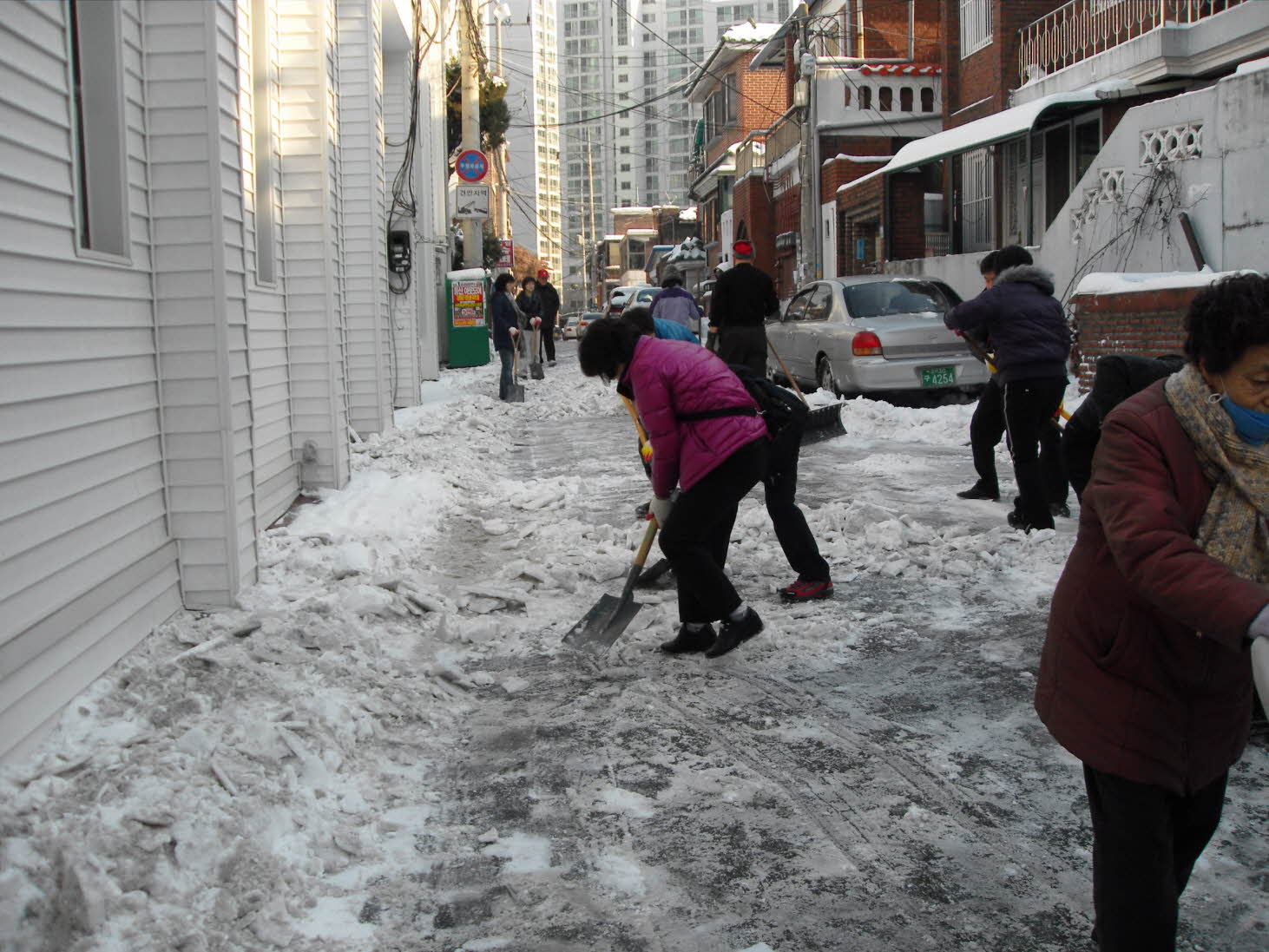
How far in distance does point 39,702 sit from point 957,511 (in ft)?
21.2

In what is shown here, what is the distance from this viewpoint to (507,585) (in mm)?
6957

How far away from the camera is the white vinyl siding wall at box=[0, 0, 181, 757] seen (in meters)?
4.12

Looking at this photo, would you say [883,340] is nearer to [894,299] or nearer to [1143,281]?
[894,299]

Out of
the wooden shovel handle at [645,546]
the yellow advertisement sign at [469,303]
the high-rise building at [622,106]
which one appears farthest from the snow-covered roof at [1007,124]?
the high-rise building at [622,106]

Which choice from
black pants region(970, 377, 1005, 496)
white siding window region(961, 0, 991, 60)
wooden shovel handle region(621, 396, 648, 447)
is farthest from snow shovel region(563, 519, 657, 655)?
white siding window region(961, 0, 991, 60)

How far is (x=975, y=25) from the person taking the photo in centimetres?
2453

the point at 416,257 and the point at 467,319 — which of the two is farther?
the point at 467,319

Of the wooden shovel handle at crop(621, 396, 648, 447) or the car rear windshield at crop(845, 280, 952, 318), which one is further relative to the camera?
the car rear windshield at crop(845, 280, 952, 318)

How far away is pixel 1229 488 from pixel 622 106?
16097 centimetres

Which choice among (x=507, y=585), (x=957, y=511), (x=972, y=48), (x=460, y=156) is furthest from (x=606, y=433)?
(x=972, y=48)

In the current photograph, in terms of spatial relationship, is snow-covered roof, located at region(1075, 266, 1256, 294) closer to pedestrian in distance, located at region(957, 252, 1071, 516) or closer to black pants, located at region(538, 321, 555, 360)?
pedestrian in distance, located at region(957, 252, 1071, 516)

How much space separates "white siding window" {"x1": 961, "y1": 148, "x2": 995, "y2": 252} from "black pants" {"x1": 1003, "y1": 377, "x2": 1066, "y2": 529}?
1561 cm

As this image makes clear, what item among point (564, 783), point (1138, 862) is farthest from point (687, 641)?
point (1138, 862)

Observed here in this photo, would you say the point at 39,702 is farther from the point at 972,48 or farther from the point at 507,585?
the point at 972,48
